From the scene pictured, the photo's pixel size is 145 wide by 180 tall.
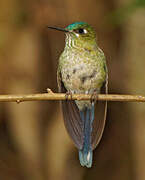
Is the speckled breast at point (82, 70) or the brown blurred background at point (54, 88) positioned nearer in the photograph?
the speckled breast at point (82, 70)

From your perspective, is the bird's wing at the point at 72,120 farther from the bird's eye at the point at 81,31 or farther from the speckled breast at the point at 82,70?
the bird's eye at the point at 81,31

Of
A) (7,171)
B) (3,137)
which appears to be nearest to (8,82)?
(3,137)

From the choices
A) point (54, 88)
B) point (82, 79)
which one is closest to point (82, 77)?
point (82, 79)

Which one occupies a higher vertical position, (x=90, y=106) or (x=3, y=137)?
(x=90, y=106)

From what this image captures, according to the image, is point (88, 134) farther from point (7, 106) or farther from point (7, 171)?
point (7, 171)

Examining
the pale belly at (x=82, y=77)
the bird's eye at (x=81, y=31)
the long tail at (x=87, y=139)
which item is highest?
the bird's eye at (x=81, y=31)

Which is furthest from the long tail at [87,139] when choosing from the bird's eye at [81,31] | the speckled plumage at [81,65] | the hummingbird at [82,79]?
the bird's eye at [81,31]

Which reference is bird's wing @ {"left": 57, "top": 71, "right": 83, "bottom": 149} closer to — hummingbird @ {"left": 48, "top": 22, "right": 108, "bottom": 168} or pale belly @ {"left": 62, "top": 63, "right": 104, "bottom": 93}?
hummingbird @ {"left": 48, "top": 22, "right": 108, "bottom": 168}
